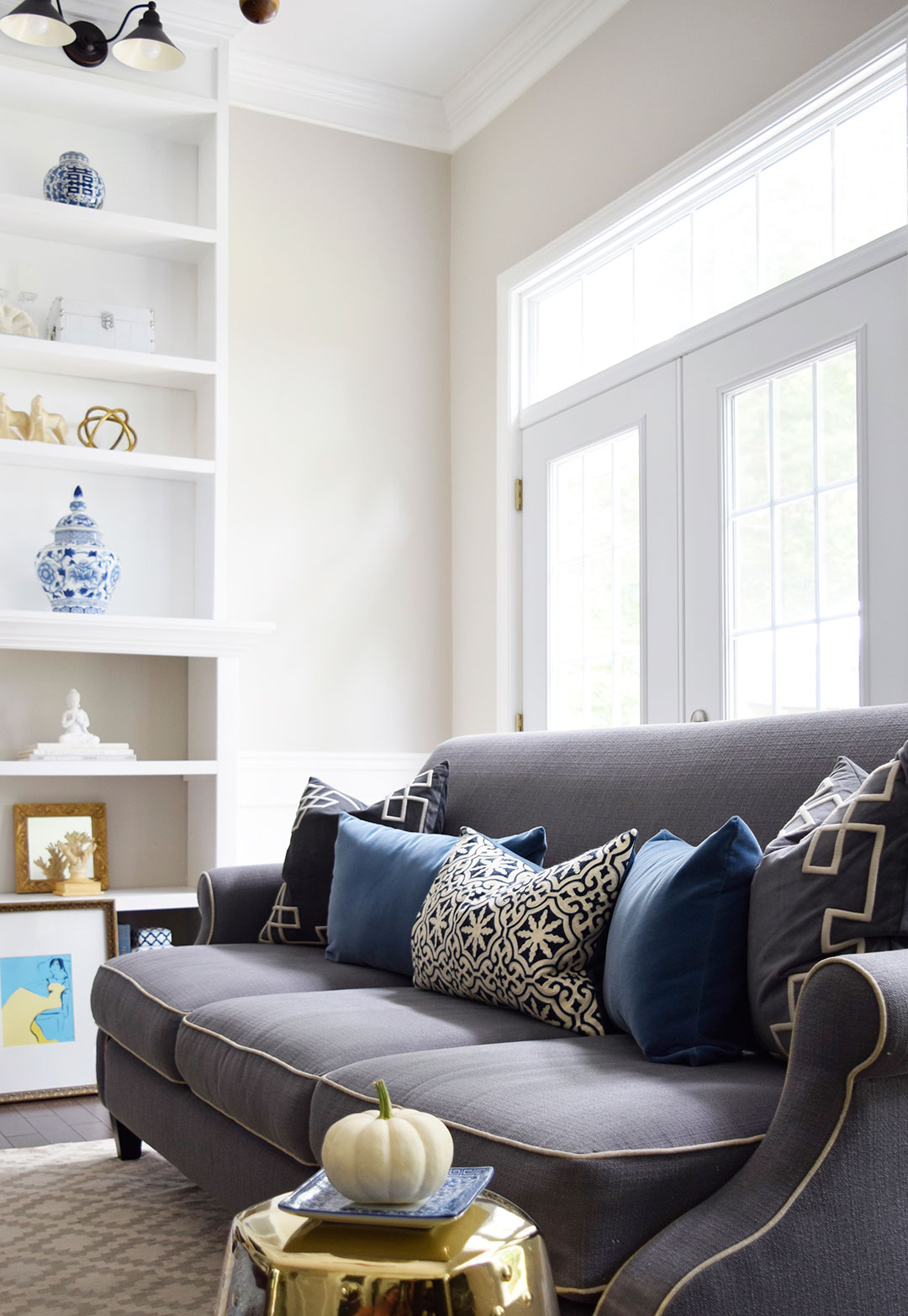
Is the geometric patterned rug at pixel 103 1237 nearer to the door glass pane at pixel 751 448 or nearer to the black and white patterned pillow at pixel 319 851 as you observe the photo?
the black and white patterned pillow at pixel 319 851

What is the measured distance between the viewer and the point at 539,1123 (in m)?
1.37

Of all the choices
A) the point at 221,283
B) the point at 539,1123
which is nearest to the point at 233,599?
the point at 221,283

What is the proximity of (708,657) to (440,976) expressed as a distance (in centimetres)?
154

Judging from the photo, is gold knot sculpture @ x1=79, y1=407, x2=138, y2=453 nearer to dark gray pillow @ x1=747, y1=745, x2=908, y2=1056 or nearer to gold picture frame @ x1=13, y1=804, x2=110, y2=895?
gold picture frame @ x1=13, y1=804, x2=110, y2=895

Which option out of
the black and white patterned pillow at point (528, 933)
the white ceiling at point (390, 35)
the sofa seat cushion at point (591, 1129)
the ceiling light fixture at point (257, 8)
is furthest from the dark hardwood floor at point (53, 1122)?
the white ceiling at point (390, 35)

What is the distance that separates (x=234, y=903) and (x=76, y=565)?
4.44 ft

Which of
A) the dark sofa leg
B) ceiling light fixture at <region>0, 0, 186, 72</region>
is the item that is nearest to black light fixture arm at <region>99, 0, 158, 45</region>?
ceiling light fixture at <region>0, 0, 186, 72</region>

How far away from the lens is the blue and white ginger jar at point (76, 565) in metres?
3.80

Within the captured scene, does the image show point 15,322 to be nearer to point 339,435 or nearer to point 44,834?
point 339,435

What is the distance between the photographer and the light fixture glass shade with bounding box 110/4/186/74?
371 centimetres

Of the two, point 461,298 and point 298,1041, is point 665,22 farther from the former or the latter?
point 298,1041

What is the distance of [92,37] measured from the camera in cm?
391

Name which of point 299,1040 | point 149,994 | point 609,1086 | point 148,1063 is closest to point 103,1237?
point 148,1063

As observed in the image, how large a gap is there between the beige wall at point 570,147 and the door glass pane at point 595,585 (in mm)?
337
